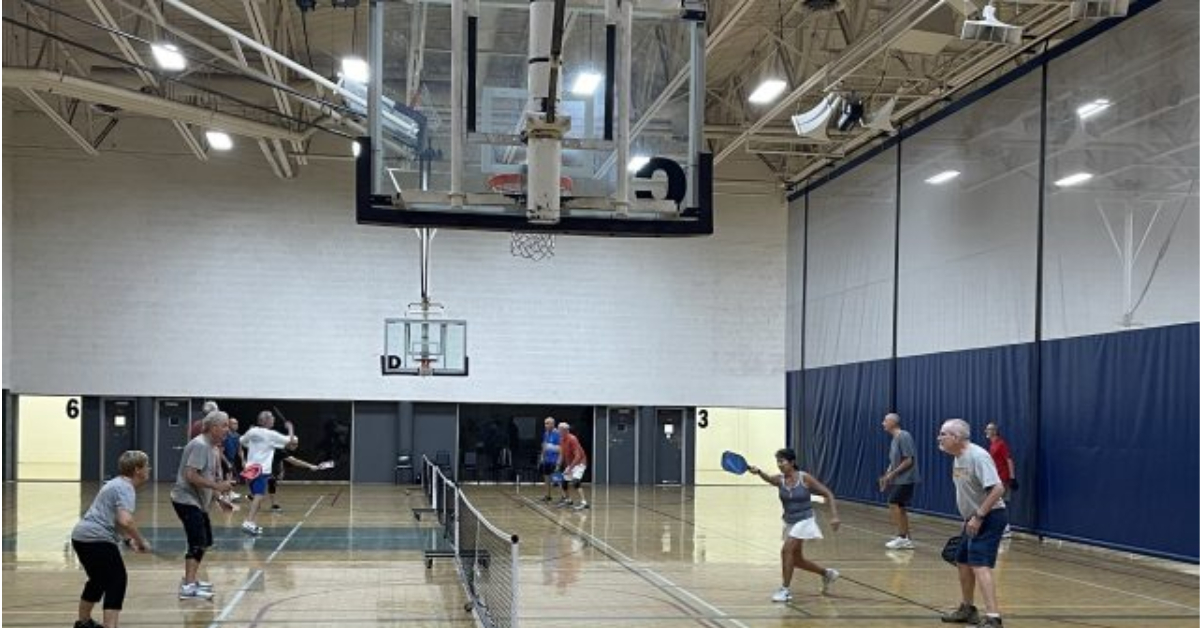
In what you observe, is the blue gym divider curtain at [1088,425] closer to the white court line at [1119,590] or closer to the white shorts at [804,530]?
the white court line at [1119,590]

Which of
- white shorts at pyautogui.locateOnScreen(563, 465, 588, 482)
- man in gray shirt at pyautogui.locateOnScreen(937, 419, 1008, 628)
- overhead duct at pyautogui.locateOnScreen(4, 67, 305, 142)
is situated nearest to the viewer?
man in gray shirt at pyautogui.locateOnScreen(937, 419, 1008, 628)

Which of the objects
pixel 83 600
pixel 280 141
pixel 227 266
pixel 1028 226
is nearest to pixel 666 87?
pixel 83 600

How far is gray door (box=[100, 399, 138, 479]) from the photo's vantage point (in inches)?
1227

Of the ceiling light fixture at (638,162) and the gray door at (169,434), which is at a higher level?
the ceiling light fixture at (638,162)

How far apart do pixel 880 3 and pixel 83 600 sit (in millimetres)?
17014

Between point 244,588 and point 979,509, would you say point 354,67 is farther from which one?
point 979,509

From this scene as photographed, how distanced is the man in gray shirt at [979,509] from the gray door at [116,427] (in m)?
25.9

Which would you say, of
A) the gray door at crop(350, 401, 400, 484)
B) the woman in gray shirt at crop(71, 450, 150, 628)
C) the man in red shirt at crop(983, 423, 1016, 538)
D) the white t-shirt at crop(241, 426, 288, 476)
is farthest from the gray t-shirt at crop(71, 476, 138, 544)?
the gray door at crop(350, 401, 400, 484)

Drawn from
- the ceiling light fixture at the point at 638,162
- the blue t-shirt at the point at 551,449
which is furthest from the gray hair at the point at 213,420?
the blue t-shirt at the point at 551,449

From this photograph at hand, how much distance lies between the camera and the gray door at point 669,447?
110 ft

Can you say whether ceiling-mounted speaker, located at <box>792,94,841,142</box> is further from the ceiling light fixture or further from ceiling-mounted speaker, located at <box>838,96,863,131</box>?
the ceiling light fixture

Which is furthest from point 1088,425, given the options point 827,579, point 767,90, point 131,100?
point 131,100

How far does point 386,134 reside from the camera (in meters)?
9.19

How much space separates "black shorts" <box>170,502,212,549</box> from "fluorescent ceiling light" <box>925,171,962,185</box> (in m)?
16.4
